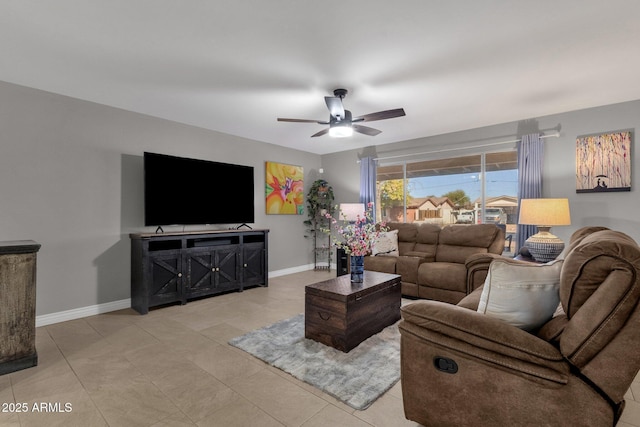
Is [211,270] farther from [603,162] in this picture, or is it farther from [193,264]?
[603,162]

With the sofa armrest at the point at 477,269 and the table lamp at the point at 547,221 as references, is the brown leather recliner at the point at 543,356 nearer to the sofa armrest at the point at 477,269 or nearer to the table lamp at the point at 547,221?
the sofa armrest at the point at 477,269

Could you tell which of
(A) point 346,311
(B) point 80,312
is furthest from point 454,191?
(B) point 80,312

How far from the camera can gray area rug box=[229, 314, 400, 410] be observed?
6.61ft

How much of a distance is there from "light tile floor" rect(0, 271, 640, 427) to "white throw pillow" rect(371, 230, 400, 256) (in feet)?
7.33

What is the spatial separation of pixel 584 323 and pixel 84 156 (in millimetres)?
4526

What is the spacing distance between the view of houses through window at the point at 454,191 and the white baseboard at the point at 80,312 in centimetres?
439

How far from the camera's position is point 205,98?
347 centimetres

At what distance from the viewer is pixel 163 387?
2.05 m

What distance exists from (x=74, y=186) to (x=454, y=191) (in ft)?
17.4

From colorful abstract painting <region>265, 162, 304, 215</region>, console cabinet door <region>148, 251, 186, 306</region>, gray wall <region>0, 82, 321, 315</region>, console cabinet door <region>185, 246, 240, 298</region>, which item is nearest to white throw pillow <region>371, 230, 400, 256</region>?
colorful abstract painting <region>265, 162, 304, 215</region>

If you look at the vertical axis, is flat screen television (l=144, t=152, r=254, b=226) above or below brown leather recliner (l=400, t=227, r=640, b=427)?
above

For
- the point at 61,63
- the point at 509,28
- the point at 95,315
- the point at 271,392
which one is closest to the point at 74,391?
the point at 271,392

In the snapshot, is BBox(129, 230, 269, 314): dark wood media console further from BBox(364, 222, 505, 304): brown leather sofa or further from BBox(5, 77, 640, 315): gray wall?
BBox(364, 222, 505, 304): brown leather sofa

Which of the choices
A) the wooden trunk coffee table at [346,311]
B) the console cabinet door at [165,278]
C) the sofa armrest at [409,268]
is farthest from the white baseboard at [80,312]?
the sofa armrest at [409,268]
